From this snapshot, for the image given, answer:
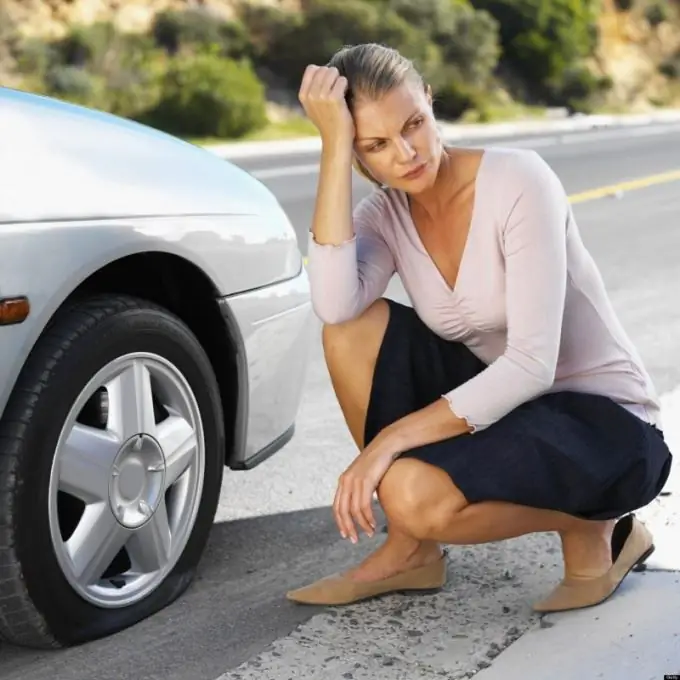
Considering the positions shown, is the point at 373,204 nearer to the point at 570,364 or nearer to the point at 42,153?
the point at 570,364

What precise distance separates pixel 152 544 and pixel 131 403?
13.5 inches

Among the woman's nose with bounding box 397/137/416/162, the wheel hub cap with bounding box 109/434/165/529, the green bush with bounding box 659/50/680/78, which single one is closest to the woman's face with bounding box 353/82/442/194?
the woman's nose with bounding box 397/137/416/162

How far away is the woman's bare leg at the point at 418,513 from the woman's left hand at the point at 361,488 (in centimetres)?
3

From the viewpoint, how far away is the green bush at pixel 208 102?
24469 mm

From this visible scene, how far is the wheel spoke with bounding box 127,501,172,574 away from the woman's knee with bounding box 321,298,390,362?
0.55 m

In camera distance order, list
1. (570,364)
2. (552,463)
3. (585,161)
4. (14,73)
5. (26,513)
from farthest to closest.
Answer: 1. (14,73)
2. (585,161)
3. (570,364)
4. (552,463)
5. (26,513)

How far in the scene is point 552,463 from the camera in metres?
2.91

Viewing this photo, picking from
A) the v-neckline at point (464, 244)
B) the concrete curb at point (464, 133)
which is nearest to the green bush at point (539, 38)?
the concrete curb at point (464, 133)

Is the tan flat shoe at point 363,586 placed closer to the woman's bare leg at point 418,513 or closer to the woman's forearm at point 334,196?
the woman's bare leg at point 418,513

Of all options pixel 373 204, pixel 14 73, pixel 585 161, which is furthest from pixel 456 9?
pixel 373 204

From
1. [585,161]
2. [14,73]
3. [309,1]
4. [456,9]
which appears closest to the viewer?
[585,161]

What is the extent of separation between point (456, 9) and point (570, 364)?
3707 centimetres

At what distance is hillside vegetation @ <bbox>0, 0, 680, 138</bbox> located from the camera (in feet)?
85.3

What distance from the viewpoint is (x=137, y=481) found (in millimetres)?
2982
